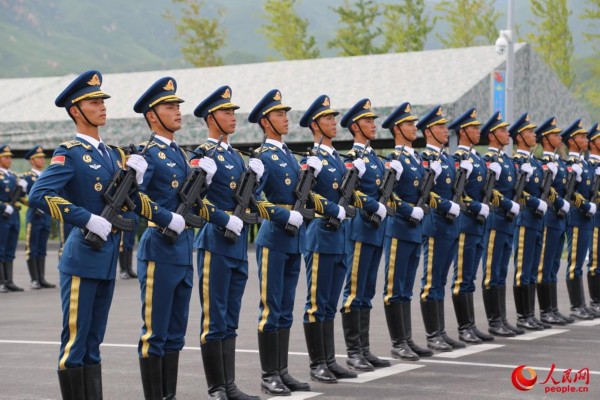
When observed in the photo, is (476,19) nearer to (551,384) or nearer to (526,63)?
(526,63)

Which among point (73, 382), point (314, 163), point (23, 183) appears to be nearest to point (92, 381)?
point (73, 382)

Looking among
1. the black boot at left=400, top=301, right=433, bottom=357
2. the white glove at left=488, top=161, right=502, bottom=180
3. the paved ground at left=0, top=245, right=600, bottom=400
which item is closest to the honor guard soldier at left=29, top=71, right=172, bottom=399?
the paved ground at left=0, top=245, right=600, bottom=400

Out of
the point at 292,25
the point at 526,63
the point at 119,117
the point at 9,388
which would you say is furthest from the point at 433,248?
the point at 292,25

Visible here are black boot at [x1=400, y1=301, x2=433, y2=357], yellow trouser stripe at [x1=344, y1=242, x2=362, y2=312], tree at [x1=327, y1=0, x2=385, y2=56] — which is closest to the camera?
yellow trouser stripe at [x1=344, y1=242, x2=362, y2=312]

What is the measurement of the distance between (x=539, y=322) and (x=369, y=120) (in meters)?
3.74

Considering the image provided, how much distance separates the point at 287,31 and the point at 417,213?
4538 cm

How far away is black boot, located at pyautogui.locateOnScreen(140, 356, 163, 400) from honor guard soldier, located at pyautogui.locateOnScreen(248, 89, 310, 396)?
1230 millimetres

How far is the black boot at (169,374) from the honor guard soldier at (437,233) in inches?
151

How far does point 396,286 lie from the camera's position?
10852mm

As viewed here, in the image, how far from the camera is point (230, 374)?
8570 mm

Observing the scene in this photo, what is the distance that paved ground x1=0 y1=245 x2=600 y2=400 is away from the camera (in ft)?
29.7

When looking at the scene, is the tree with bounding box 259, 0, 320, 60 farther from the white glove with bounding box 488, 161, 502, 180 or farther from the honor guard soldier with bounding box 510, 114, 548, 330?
the white glove with bounding box 488, 161, 502, 180

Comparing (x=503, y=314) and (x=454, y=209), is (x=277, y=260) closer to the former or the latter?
(x=454, y=209)

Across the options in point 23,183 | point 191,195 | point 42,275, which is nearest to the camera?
point 191,195
